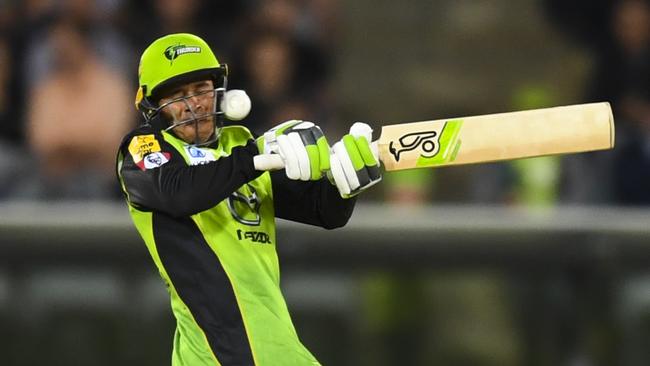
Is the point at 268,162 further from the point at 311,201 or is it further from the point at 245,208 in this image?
the point at 311,201

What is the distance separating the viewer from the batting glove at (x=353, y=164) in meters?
3.43

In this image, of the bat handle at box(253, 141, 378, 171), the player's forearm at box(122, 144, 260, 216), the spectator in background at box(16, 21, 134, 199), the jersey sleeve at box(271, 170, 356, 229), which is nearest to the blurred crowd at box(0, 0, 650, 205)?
the spectator in background at box(16, 21, 134, 199)

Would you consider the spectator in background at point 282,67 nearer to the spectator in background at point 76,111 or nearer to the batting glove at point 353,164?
the spectator in background at point 76,111

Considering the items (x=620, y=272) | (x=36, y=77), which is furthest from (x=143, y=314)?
(x=620, y=272)

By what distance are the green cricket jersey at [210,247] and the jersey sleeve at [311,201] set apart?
15 centimetres

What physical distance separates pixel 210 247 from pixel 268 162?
0.30 m

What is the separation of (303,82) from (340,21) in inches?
37.9

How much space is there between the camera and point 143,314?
6223 millimetres

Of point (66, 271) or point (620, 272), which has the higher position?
point (66, 271)

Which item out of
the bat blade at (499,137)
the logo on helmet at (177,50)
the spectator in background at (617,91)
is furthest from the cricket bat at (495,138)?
the spectator in background at (617,91)

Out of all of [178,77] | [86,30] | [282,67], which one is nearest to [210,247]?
[178,77]

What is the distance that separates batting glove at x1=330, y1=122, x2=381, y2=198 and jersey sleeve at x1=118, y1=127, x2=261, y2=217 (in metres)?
0.21

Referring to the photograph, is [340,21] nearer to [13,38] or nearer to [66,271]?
[13,38]

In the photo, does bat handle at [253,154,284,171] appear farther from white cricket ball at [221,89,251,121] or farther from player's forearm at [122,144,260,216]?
white cricket ball at [221,89,251,121]
